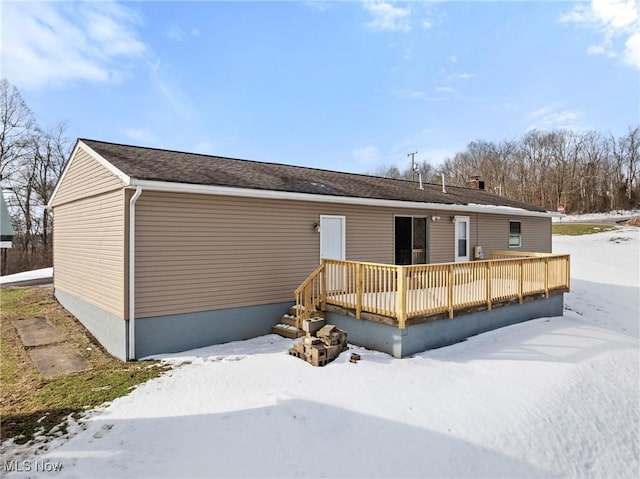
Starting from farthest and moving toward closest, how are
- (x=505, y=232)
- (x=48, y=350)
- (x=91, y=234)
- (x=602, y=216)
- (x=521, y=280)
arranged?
(x=602, y=216)
(x=505, y=232)
(x=521, y=280)
(x=91, y=234)
(x=48, y=350)

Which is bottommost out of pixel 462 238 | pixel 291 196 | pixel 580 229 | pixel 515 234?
pixel 462 238

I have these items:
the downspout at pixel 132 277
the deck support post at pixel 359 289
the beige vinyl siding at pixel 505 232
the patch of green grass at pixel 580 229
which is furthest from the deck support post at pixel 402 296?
the patch of green grass at pixel 580 229

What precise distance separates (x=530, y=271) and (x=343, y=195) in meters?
5.21

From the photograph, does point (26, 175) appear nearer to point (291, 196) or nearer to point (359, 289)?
point (291, 196)

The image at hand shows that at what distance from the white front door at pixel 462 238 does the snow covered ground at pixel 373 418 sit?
5.09 m

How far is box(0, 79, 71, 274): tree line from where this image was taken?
24594mm

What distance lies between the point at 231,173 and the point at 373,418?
6222mm

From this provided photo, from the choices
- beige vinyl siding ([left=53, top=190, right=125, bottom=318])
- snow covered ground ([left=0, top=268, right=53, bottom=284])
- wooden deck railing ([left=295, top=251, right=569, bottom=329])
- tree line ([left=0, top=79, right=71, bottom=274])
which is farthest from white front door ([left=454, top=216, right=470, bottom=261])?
tree line ([left=0, top=79, right=71, bottom=274])

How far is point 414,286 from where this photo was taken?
22.4 feet

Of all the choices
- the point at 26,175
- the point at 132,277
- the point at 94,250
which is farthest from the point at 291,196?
the point at 26,175

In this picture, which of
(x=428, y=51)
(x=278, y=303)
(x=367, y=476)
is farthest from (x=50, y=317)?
(x=428, y=51)

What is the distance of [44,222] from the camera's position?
26.5 m

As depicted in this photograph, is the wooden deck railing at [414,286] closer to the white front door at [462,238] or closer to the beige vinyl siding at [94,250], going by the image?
the white front door at [462,238]

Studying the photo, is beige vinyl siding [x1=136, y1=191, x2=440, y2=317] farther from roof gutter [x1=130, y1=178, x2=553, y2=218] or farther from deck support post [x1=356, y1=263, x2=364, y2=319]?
deck support post [x1=356, y1=263, x2=364, y2=319]
